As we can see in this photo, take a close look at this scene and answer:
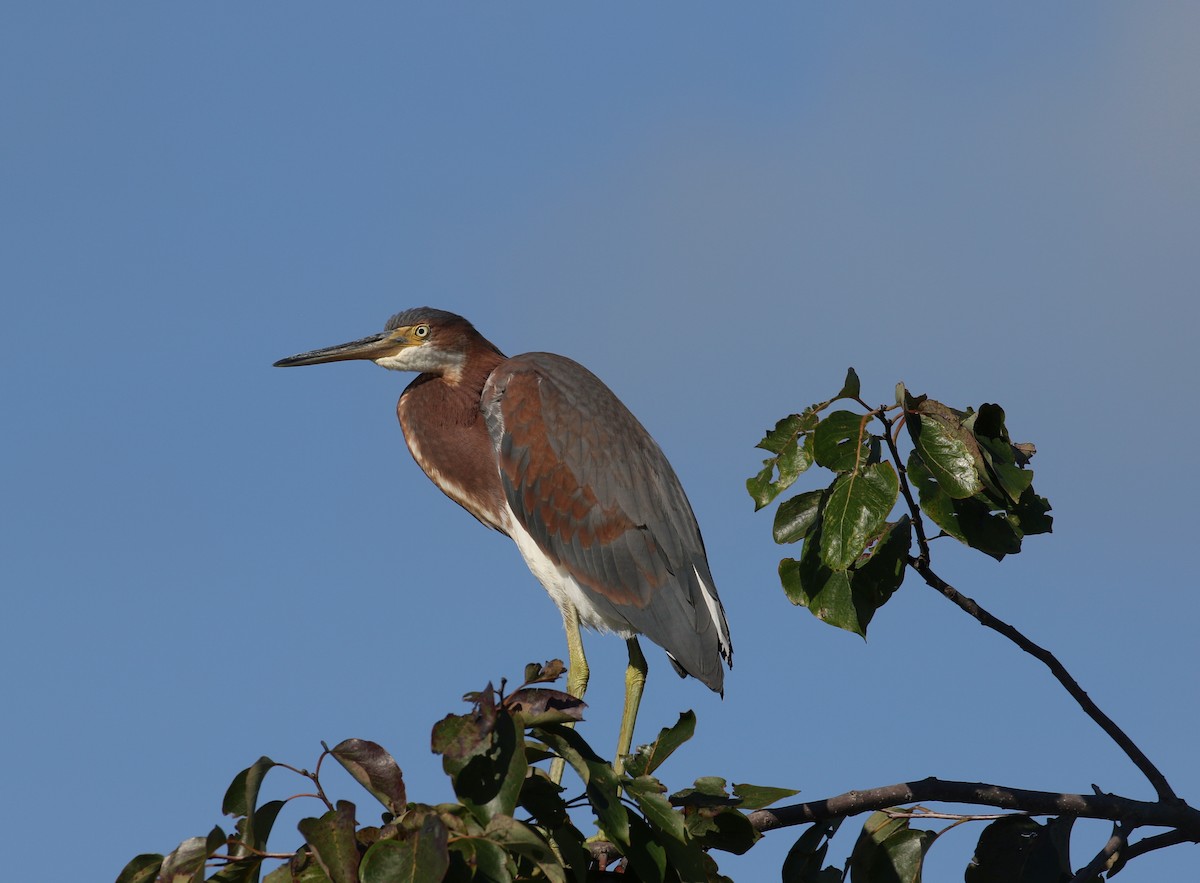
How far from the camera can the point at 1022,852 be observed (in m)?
3.68

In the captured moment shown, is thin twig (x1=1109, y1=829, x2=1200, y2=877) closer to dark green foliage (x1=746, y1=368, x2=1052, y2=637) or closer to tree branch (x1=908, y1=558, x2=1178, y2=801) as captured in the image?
tree branch (x1=908, y1=558, x2=1178, y2=801)

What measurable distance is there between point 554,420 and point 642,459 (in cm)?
45

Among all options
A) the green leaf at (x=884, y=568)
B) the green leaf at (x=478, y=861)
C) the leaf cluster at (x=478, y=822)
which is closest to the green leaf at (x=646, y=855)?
the leaf cluster at (x=478, y=822)

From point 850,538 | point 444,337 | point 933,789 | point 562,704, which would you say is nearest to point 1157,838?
point 933,789

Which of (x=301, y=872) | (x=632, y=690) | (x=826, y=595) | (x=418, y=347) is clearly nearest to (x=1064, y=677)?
(x=826, y=595)

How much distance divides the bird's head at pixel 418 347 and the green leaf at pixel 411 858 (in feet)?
13.9

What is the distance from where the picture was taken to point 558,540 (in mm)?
5996

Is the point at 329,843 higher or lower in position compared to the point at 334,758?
→ lower

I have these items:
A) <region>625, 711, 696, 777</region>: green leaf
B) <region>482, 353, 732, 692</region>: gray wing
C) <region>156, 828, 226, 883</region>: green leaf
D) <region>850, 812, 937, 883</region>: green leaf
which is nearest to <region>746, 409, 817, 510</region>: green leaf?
<region>625, 711, 696, 777</region>: green leaf

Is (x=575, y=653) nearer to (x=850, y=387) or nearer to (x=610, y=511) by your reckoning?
(x=610, y=511)

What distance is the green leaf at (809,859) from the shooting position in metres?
3.71

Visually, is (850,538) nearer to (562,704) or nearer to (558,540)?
(562,704)

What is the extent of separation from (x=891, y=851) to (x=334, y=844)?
178cm

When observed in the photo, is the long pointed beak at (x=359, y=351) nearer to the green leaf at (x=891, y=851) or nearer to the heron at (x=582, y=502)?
the heron at (x=582, y=502)
